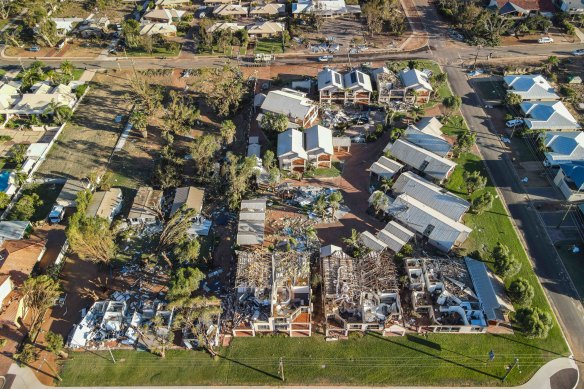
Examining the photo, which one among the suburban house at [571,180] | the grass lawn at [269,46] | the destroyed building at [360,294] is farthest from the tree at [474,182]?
the grass lawn at [269,46]

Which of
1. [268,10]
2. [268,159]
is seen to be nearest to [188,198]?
[268,159]

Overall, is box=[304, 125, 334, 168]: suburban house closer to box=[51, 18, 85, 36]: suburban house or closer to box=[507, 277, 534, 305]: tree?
box=[507, 277, 534, 305]: tree

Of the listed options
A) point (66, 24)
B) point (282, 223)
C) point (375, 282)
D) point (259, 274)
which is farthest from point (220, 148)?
point (66, 24)

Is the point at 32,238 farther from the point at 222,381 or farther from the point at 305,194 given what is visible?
the point at 305,194

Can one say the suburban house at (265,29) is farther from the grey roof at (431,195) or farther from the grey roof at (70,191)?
the grey roof at (431,195)

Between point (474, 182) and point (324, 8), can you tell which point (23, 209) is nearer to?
point (474, 182)

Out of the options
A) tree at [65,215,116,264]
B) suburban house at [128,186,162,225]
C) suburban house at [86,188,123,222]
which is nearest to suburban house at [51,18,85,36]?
suburban house at [86,188,123,222]
